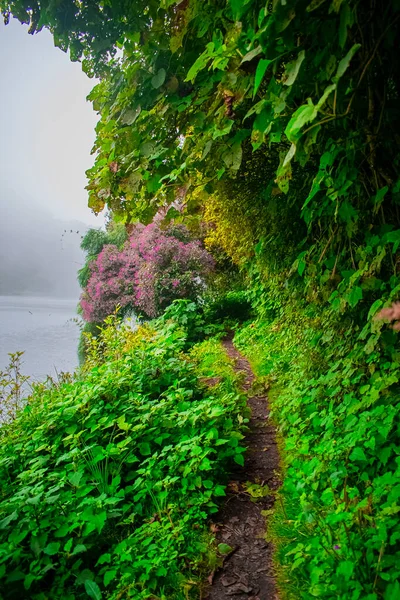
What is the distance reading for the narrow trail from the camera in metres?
1.67

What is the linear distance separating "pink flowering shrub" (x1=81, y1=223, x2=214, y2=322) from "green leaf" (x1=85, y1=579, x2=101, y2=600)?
716cm

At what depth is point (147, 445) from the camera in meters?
2.56

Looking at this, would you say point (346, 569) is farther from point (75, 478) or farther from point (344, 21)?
point (344, 21)

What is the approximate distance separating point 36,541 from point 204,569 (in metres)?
0.88

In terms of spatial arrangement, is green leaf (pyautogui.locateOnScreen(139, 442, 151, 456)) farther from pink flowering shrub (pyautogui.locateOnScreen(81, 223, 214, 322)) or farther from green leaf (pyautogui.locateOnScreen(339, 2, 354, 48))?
pink flowering shrub (pyautogui.locateOnScreen(81, 223, 214, 322))

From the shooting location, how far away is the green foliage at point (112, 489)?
1771 millimetres

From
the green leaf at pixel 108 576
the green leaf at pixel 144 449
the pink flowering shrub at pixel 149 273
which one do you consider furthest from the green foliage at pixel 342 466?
the pink flowering shrub at pixel 149 273

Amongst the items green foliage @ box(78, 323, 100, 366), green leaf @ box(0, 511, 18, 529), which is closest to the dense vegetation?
green leaf @ box(0, 511, 18, 529)

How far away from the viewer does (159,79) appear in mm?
2039

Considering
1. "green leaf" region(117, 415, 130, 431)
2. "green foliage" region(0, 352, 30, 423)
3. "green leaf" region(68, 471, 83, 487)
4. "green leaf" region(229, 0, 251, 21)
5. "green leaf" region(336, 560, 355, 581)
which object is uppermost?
"green foliage" region(0, 352, 30, 423)

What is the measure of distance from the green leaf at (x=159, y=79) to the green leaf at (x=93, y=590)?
258cm

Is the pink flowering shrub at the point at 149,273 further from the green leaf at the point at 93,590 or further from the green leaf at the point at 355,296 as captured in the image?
the green leaf at the point at 93,590

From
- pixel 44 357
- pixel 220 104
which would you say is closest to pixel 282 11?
pixel 220 104

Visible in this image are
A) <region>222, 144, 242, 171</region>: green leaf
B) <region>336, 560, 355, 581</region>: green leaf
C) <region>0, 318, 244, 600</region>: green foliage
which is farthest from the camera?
<region>222, 144, 242, 171</region>: green leaf
